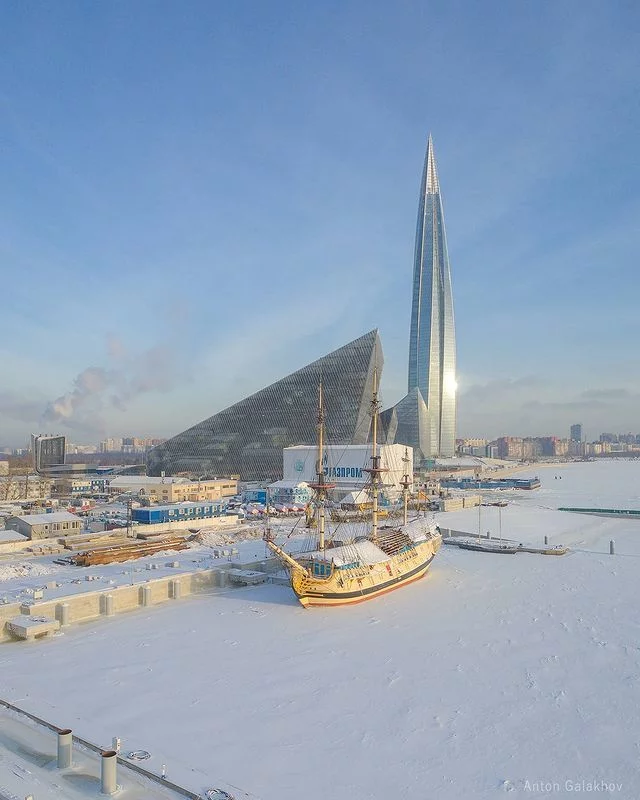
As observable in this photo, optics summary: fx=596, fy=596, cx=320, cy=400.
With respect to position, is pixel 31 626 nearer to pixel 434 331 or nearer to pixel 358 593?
pixel 358 593

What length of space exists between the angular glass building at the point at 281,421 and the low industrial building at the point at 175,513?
35626 millimetres

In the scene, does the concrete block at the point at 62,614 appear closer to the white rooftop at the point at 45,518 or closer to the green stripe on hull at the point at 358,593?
the green stripe on hull at the point at 358,593

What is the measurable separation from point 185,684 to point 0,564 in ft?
67.1

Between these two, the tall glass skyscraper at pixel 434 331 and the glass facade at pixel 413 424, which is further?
the tall glass skyscraper at pixel 434 331

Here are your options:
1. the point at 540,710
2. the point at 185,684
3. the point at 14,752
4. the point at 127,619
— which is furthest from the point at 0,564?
the point at 540,710

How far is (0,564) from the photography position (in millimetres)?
32406

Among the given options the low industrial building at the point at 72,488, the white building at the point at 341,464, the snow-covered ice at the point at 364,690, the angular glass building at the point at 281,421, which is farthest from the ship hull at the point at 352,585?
the low industrial building at the point at 72,488

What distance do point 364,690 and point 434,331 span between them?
529ft

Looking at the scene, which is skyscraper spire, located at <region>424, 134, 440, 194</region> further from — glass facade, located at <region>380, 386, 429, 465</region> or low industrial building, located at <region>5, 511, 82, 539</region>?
low industrial building, located at <region>5, 511, 82, 539</region>

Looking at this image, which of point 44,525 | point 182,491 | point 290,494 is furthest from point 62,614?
point 182,491

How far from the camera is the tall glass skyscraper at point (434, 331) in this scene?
565ft

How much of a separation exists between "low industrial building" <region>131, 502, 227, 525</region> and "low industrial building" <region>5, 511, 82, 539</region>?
6132 millimetres
